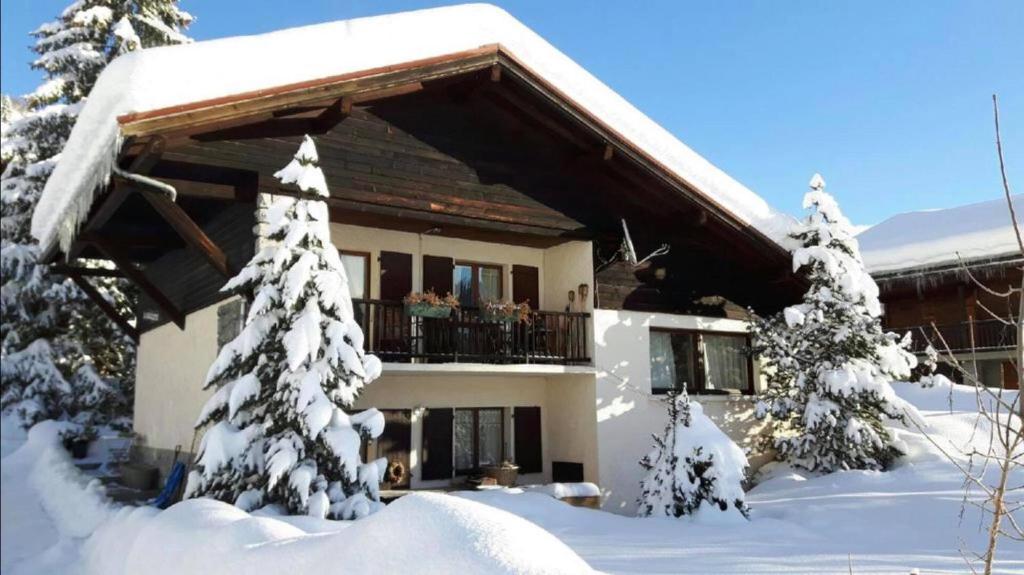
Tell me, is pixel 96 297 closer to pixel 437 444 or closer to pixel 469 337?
pixel 437 444

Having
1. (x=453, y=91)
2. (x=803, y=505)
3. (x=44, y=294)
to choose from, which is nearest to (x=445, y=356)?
(x=453, y=91)

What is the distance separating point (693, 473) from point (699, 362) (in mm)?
5300

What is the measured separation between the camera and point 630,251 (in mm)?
13039

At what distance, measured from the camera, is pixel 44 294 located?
1967 centimetres

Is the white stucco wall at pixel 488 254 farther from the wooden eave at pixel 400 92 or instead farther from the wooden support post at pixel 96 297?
A: the wooden support post at pixel 96 297

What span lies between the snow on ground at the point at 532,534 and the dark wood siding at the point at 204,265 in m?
3.26

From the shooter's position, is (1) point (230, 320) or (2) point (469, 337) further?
(2) point (469, 337)

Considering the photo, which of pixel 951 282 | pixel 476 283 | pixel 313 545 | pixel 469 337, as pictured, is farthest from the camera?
pixel 951 282

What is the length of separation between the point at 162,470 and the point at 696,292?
10.2 m

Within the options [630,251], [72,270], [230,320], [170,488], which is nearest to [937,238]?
[630,251]

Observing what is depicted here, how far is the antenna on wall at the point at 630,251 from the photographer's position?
1306 centimetres

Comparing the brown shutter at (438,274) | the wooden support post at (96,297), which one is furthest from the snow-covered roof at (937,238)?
the wooden support post at (96,297)

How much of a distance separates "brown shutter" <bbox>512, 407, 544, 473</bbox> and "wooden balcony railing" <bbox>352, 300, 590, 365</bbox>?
1245mm

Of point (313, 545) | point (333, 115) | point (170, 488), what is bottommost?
point (170, 488)
